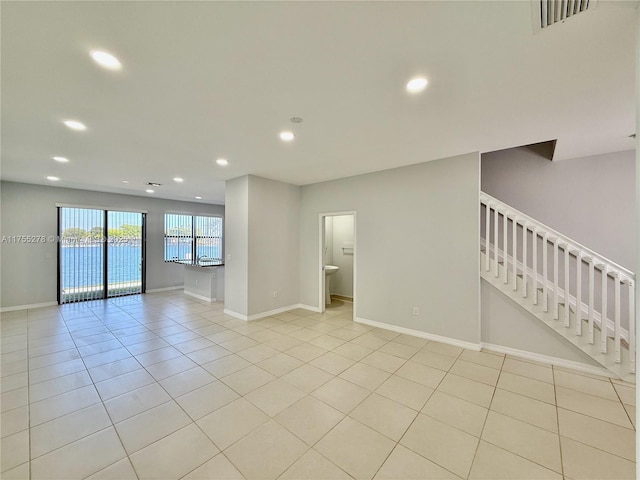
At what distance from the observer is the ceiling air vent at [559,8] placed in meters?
1.27

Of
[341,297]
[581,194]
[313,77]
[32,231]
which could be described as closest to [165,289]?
[32,231]

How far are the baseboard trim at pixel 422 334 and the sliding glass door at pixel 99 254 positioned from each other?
247 inches

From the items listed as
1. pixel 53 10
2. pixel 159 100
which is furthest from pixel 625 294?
pixel 53 10

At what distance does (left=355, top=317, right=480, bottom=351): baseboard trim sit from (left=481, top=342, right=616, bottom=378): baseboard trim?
19 cm

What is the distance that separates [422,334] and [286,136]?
341cm

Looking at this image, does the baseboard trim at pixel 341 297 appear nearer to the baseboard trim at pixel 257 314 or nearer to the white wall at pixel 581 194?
the baseboard trim at pixel 257 314

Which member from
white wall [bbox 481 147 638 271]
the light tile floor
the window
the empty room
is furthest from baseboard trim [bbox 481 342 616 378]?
the window

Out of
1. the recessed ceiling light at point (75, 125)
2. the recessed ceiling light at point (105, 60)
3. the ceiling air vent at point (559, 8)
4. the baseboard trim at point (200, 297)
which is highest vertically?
the recessed ceiling light at point (75, 125)

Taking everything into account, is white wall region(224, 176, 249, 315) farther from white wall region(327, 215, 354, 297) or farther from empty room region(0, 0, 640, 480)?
white wall region(327, 215, 354, 297)

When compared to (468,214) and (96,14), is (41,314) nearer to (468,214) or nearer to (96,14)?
(96,14)

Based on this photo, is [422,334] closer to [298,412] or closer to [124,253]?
[298,412]

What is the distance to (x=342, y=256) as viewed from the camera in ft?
21.9

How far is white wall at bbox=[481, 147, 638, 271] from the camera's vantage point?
143 inches

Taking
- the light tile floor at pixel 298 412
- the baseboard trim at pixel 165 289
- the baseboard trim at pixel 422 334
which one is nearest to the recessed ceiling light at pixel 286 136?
the light tile floor at pixel 298 412
